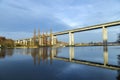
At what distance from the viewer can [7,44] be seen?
89500 millimetres

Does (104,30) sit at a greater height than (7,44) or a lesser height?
greater

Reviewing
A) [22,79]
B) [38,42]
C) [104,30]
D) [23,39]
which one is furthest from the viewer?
[23,39]

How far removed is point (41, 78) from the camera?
11773 mm

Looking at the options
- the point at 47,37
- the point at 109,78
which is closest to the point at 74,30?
the point at 47,37

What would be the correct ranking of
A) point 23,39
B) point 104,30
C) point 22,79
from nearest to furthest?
point 22,79, point 104,30, point 23,39

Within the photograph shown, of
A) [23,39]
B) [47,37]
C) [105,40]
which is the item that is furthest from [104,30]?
[23,39]

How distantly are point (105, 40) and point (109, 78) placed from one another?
74750 millimetres

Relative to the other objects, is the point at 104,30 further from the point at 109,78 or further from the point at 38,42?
the point at 109,78

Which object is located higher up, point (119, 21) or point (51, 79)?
point (119, 21)

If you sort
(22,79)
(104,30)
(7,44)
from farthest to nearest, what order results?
(7,44), (104,30), (22,79)

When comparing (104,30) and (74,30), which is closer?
(104,30)

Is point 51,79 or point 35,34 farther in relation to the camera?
point 35,34

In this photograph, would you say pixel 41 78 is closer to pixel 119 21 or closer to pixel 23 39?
pixel 119 21

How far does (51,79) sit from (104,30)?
74.9 meters
